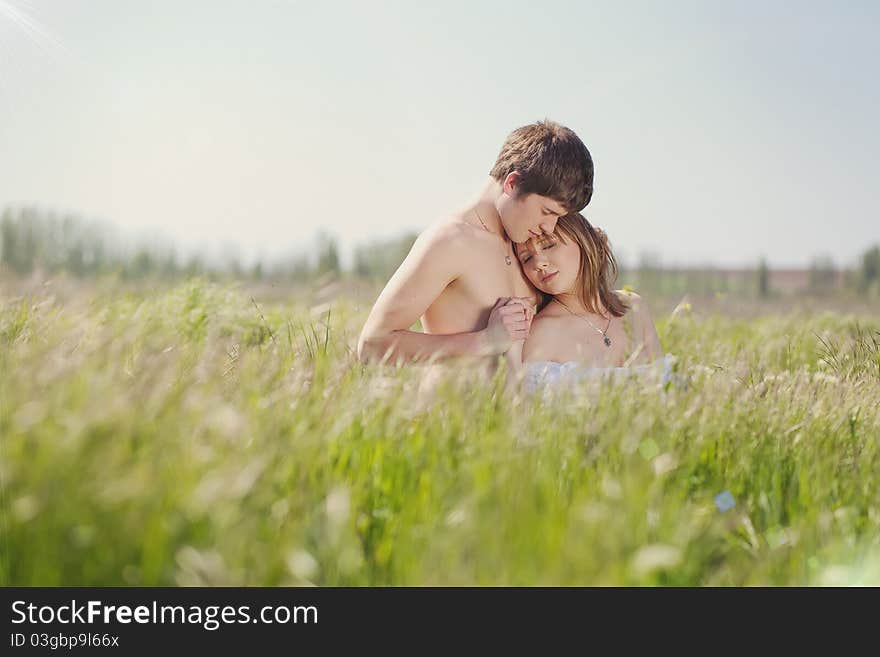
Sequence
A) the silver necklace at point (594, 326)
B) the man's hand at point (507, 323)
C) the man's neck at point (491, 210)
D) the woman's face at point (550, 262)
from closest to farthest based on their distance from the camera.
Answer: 1. the man's hand at point (507, 323)
2. the man's neck at point (491, 210)
3. the woman's face at point (550, 262)
4. the silver necklace at point (594, 326)

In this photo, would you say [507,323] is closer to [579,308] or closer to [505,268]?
[505,268]

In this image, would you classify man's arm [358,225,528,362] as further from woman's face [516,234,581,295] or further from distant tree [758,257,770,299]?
distant tree [758,257,770,299]

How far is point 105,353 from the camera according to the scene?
2.40 m

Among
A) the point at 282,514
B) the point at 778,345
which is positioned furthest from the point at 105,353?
the point at 778,345

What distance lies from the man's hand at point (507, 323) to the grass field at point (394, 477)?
0.90 m

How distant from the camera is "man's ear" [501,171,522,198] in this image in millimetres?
4258

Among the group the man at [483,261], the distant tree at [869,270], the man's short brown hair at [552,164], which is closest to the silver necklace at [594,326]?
the man at [483,261]

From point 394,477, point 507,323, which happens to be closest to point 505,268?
point 507,323

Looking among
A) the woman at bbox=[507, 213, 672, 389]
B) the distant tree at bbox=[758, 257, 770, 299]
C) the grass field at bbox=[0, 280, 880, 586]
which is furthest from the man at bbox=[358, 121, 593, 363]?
the distant tree at bbox=[758, 257, 770, 299]

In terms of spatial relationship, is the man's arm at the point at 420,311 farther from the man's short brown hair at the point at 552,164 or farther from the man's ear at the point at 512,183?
the man's short brown hair at the point at 552,164

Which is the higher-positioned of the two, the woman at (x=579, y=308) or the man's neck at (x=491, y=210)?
the man's neck at (x=491, y=210)

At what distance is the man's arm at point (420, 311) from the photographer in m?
4.11

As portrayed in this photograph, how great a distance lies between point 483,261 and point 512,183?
0.44 m
